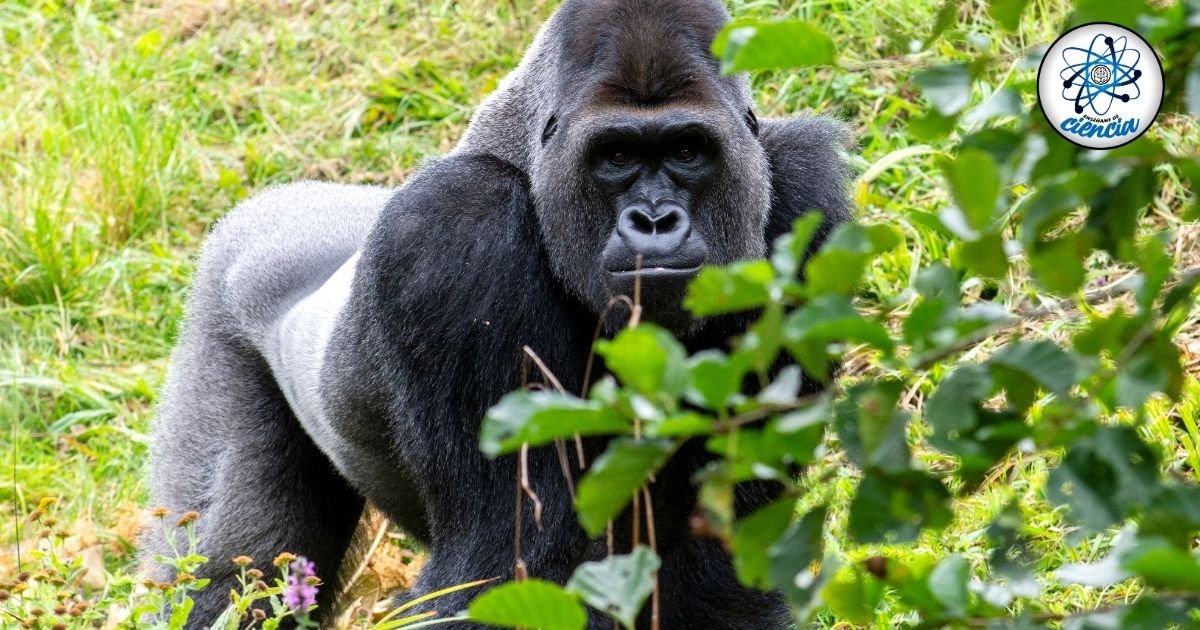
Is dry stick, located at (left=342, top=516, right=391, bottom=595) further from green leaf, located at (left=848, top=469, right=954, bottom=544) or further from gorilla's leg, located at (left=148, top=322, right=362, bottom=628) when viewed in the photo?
green leaf, located at (left=848, top=469, right=954, bottom=544)

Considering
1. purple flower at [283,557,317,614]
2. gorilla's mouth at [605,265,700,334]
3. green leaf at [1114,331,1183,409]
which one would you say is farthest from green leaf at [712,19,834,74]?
gorilla's mouth at [605,265,700,334]

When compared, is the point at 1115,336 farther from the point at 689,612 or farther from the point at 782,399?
the point at 689,612

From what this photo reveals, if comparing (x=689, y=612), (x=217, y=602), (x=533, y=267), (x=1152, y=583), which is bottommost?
(x=217, y=602)

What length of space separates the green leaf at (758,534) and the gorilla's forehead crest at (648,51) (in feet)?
6.75

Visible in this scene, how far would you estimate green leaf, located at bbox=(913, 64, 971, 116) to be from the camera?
58.4 inches

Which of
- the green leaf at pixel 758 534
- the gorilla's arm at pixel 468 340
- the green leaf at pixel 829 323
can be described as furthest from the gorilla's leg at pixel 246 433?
the green leaf at pixel 829 323

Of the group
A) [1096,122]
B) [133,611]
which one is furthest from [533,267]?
[1096,122]

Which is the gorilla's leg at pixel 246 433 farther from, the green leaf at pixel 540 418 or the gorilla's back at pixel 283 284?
the green leaf at pixel 540 418

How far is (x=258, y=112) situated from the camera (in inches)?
293

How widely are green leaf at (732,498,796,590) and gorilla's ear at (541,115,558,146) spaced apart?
2.21m

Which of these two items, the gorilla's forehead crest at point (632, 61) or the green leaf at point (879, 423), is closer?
the green leaf at point (879, 423)

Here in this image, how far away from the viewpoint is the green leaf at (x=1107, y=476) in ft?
4.58

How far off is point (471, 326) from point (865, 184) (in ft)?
7.80

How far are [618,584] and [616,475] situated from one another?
23 cm
